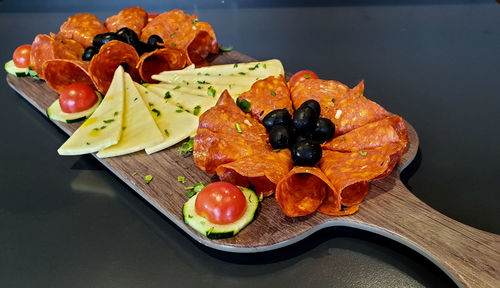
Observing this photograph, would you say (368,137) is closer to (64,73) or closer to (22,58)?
(64,73)

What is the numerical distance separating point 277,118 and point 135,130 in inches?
28.6

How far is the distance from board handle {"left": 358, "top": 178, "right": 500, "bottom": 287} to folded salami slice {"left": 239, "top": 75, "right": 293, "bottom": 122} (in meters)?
0.69

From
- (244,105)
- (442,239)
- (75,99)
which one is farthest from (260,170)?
(75,99)

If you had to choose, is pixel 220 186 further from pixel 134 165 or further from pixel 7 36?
pixel 7 36

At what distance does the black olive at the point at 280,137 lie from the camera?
1838 mm

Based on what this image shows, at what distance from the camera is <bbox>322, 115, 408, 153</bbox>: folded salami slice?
1.81m

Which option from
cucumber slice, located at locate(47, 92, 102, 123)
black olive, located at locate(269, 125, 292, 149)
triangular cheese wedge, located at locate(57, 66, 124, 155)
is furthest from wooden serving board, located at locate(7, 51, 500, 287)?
cucumber slice, located at locate(47, 92, 102, 123)

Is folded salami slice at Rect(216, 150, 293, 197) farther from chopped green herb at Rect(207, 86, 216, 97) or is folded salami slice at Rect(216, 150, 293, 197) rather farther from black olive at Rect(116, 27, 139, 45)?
black olive at Rect(116, 27, 139, 45)

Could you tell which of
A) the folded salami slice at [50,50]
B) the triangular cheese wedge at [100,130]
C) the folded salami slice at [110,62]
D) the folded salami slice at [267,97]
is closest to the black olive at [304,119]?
the folded salami slice at [267,97]

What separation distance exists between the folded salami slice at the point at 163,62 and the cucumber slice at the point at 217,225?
128 cm

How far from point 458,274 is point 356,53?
2.15 meters

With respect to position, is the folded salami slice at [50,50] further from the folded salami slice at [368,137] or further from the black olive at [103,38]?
the folded salami slice at [368,137]

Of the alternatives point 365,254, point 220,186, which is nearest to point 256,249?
point 220,186

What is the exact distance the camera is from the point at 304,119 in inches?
73.0
